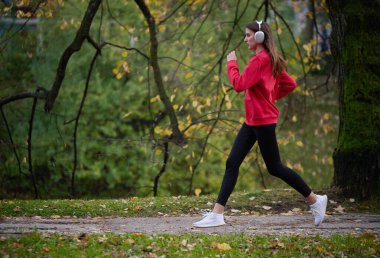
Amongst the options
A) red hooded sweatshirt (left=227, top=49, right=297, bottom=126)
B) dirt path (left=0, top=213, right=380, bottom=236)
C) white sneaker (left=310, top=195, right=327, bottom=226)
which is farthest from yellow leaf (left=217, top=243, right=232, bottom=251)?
white sneaker (left=310, top=195, right=327, bottom=226)

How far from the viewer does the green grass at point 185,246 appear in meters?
5.89

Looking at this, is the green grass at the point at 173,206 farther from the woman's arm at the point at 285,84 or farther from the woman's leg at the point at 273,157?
the woman's arm at the point at 285,84

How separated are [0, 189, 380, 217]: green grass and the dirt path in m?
0.34

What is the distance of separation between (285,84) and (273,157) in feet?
2.65

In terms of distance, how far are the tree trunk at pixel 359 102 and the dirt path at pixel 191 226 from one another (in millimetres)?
668

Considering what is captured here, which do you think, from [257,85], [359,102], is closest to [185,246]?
[257,85]

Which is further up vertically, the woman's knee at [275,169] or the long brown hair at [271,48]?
the long brown hair at [271,48]

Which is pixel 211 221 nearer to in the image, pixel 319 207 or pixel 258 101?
pixel 319 207

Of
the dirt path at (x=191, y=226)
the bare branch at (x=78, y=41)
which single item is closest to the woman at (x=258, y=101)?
the dirt path at (x=191, y=226)

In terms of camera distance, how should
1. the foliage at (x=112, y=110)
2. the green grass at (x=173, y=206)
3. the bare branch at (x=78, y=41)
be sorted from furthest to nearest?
the foliage at (x=112, y=110) < the bare branch at (x=78, y=41) < the green grass at (x=173, y=206)

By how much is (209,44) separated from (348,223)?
35.4 ft

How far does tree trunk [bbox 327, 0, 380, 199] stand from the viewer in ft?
28.9

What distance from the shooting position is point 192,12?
15.6 metres

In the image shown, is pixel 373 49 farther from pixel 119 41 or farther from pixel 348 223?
pixel 119 41
